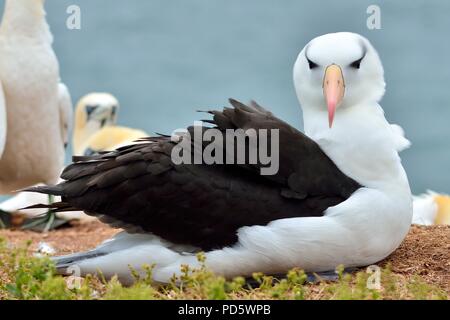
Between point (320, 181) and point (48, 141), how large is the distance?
5488mm

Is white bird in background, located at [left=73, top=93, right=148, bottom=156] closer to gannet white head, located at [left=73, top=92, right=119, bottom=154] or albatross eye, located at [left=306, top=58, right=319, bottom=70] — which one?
gannet white head, located at [left=73, top=92, right=119, bottom=154]

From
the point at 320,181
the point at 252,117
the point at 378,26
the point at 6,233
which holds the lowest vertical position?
the point at 6,233

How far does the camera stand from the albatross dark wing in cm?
523

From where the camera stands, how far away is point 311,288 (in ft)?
16.4

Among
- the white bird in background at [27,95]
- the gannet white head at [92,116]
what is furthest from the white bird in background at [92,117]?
the white bird in background at [27,95]

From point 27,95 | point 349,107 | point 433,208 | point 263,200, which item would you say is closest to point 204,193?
point 263,200

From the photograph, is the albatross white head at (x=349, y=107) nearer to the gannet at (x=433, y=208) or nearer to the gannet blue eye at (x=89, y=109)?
the gannet at (x=433, y=208)

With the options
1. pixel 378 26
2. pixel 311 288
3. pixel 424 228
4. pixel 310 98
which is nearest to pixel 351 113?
pixel 310 98

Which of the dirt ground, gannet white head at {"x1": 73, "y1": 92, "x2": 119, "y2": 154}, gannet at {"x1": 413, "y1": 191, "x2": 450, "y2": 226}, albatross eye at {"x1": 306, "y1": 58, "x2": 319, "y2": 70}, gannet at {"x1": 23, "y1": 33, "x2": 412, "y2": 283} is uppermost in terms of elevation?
albatross eye at {"x1": 306, "y1": 58, "x2": 319, "y2": 70}

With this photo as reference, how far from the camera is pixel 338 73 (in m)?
5.48

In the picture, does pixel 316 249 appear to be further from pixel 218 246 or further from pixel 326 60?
pixel 326 60

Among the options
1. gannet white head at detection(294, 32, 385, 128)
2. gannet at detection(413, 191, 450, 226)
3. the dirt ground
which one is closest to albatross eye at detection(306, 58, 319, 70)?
gannet white head at detection(294, 32, 385, 128)

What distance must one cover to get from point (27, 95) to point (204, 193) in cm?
488

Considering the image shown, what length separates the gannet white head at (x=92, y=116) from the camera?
50.1 feet
